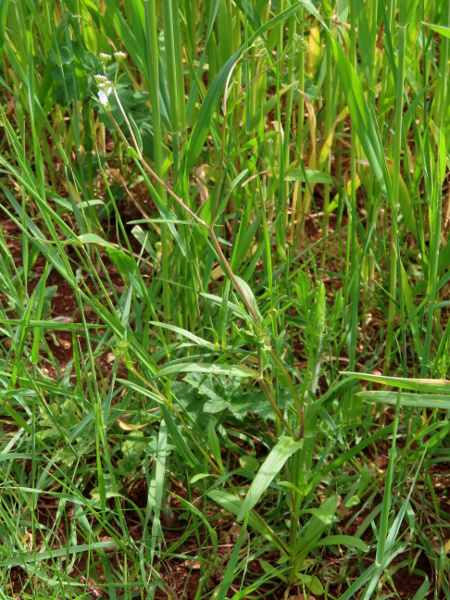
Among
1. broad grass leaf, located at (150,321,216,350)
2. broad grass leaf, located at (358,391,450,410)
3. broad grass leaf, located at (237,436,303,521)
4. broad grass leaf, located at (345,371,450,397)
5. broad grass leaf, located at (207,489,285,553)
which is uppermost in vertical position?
broad grass leaf, located at (150,321,216,350)

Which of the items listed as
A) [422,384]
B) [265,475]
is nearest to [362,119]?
[422,384]

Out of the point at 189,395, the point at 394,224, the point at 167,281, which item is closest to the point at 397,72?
the point at 394,224

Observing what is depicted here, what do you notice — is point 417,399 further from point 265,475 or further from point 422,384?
point 265,475

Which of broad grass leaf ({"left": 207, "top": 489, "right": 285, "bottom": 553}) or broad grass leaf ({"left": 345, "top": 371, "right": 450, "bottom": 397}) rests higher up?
broad grass leaf ({"left": 345, "top": 371, "right": 450, "bottom": 397})

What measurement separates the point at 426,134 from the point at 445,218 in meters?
0.38

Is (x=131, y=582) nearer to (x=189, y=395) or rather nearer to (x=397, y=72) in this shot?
(x=189, y=395)

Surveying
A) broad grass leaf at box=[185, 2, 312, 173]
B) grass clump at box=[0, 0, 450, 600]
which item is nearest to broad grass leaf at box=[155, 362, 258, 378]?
grass clump at box=[0, 0, 450, 600]

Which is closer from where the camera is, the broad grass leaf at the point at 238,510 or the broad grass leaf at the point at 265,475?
the broad grass leaf at the point at 265,475

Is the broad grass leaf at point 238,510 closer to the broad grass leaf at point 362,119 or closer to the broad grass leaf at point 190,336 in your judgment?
the broad grass leaf at point 190,336

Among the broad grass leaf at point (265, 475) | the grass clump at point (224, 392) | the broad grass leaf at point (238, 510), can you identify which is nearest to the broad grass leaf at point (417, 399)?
the grass clump at point (224, 392)

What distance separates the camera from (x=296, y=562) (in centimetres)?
101

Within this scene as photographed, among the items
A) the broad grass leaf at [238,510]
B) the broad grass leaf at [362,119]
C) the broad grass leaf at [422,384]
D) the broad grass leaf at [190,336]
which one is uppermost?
the broad grass leaf at [362,119]

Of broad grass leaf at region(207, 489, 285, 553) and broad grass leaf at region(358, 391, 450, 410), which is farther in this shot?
broad grass leaf at region(207, 489, 285, 553)

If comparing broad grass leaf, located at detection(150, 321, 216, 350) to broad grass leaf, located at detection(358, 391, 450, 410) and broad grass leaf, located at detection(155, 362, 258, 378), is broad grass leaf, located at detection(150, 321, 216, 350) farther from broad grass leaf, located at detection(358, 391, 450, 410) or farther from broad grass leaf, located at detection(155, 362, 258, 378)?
broad grass leaf, located at detection(358, 391, 450, 410)
